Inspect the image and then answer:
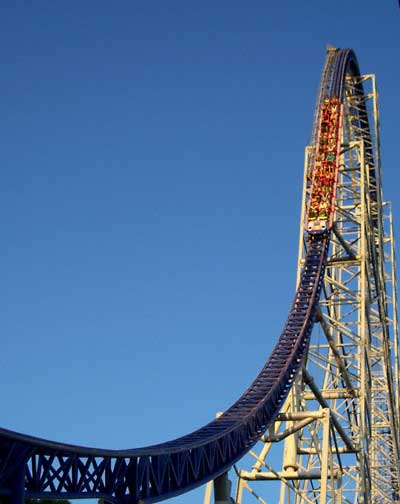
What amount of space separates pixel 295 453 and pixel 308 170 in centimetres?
1274

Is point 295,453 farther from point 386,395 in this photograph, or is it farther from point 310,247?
point 386,395

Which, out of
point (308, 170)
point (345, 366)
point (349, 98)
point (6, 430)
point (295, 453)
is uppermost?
point (349, 98)

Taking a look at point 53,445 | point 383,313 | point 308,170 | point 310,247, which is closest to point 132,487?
point 53,445

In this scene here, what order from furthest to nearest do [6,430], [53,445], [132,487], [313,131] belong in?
1. [313,131]
2. [132,487]
3. [53,445]
4. [6,430]

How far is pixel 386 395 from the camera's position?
164ft

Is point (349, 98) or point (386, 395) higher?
point (349, 98)

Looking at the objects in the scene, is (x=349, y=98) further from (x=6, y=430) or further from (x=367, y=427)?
(x=6, y=430)

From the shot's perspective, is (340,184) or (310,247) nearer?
(310,247)

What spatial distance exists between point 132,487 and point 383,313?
82.2ft

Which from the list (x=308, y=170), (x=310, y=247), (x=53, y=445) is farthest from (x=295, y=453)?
(x=53, y=445)

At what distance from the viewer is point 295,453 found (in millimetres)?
35562

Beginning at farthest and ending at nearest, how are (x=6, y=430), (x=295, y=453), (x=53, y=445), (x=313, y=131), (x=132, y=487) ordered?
1. (x=313, y=131)
2. (x=295, y=453)
3. (x=132, y=487)
4. (x=53, y=445)
5. (x=6, y=430)

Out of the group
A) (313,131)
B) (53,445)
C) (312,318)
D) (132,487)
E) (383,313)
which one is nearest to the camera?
(53,445)

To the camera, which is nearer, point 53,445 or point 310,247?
point 53,445
